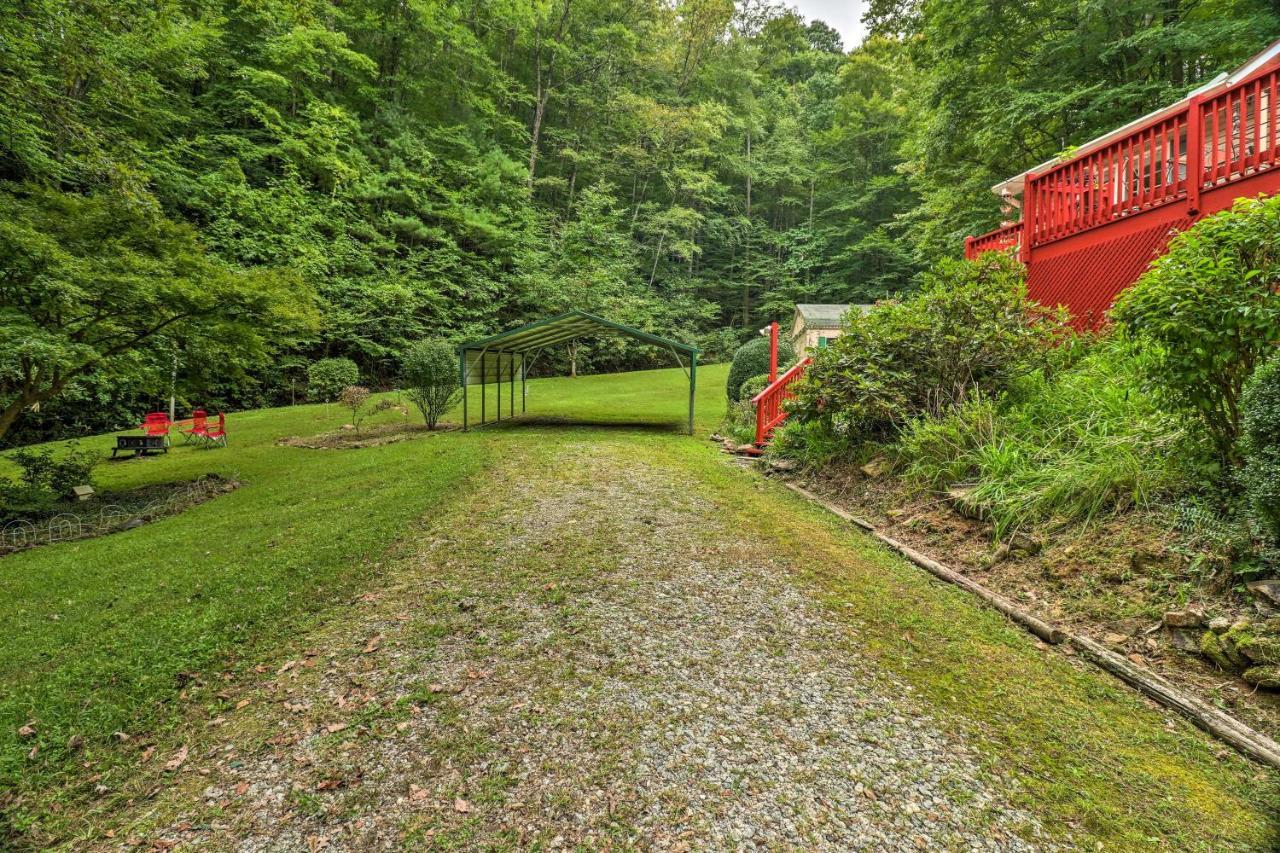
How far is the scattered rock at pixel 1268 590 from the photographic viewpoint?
2430mm

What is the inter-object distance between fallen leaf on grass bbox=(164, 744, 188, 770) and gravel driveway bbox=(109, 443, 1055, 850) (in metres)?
0.06

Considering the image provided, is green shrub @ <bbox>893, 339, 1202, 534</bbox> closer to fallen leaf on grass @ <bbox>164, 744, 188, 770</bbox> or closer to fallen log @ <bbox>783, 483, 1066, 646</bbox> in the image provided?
fallen log @ <bbox>783, 483, 1066, 646</bbox>

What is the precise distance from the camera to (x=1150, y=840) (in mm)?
1745

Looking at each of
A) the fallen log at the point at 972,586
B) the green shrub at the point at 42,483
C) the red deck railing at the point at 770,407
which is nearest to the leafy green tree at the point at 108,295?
the green shrub at the point at 42,483

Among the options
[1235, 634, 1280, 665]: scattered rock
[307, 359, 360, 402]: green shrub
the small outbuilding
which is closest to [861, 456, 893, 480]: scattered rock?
[1235, 634, 1280, 665]: scattered rock

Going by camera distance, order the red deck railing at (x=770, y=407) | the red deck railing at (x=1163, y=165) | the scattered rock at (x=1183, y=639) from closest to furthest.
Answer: the scattered rock at (x=1183, y=639)
the red deck railing at (x=1163, y=165)
the red deck railing at (x=770, y=407)

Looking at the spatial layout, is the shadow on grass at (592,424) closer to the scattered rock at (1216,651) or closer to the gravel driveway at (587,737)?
the gravel driveway at (587,737)

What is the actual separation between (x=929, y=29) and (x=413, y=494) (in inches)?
641

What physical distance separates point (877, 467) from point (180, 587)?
6912mm

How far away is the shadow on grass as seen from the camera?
1195cm

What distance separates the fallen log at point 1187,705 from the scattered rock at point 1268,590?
2.15ft

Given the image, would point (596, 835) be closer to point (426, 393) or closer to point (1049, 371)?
point (1049, 371)

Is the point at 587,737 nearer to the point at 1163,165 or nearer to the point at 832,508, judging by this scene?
the point at 832,508

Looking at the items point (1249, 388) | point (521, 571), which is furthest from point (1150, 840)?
point (521, 571)
